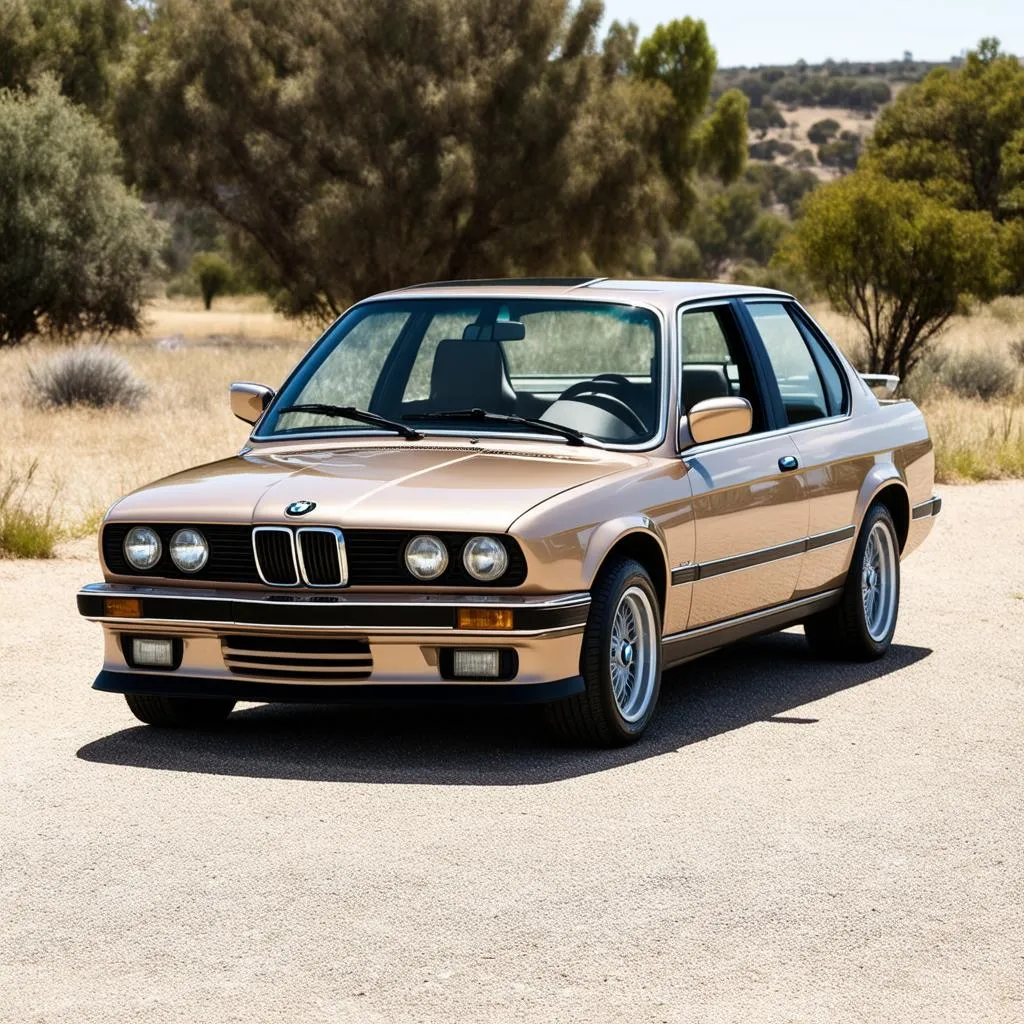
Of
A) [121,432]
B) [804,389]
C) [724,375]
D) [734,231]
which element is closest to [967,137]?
[121,432]

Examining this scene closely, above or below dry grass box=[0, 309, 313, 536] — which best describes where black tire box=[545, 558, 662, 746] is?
above

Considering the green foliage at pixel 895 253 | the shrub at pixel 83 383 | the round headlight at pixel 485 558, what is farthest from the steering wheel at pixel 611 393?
the green foliage at pixel 895 253

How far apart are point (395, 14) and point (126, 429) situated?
18432 millimetres

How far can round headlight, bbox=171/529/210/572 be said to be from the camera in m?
6.68

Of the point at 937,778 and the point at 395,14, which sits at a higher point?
the point at 395,14

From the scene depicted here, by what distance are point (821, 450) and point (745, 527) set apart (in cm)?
88

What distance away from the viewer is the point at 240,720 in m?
7.57

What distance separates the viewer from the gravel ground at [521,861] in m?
4.36

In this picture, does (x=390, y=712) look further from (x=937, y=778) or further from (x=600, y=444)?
(x=937, y=778)

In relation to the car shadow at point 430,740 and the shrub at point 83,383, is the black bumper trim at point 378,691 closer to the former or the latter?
the car shadow at point 430,740

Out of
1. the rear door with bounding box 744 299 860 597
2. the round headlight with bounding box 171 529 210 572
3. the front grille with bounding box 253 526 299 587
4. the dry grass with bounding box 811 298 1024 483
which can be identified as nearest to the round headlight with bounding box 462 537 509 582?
the front grille with bounding box 253 526 299 587

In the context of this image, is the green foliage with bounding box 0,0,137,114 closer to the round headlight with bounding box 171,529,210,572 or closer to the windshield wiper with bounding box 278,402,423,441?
the windshield wiper with bounding box 278,402,423,441

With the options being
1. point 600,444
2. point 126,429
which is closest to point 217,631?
point 600,444

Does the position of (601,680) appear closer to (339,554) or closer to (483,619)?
(483,619)
